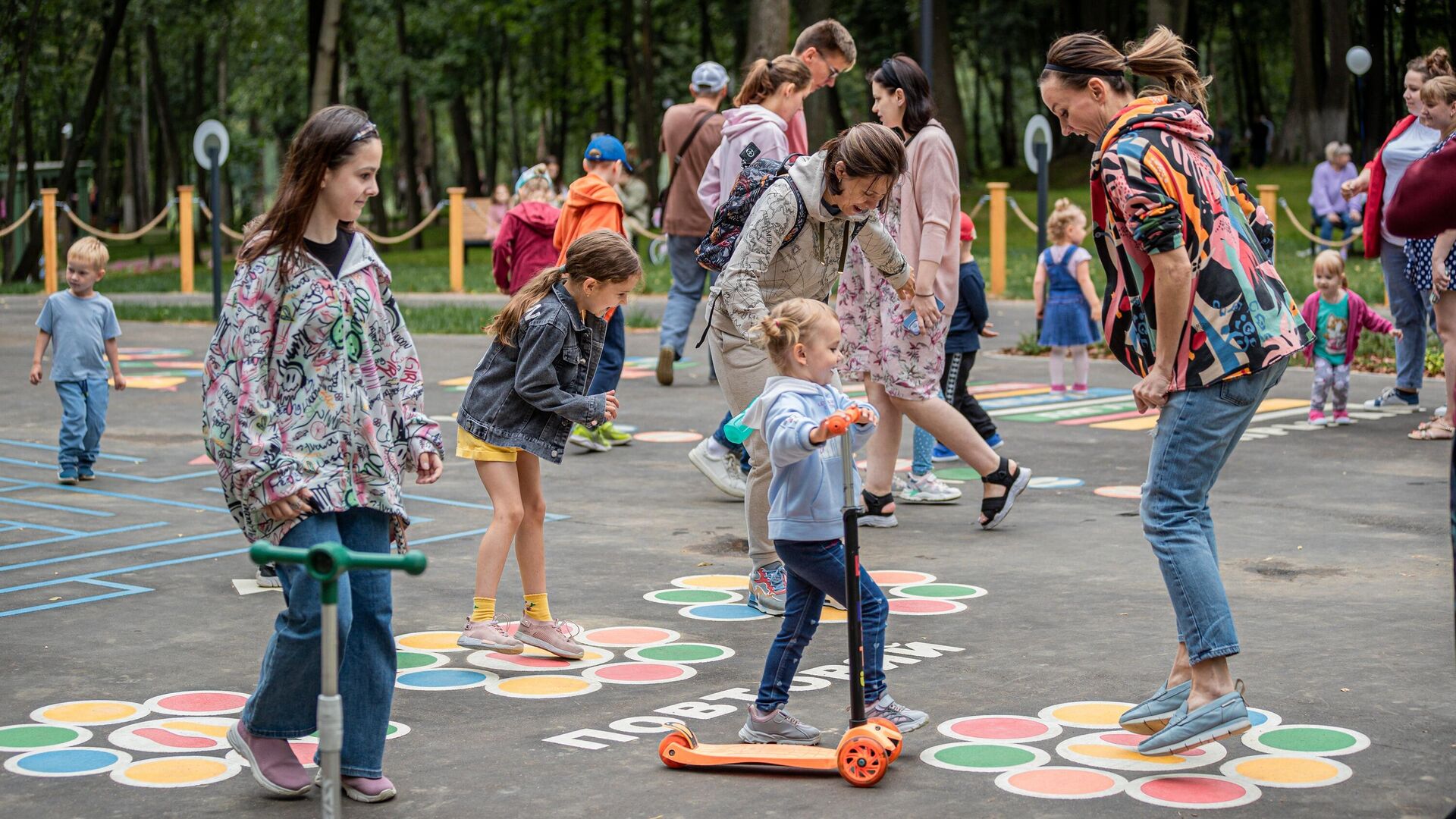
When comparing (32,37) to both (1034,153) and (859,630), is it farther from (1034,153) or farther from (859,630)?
(859,630)

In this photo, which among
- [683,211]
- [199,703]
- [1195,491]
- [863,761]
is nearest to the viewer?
[863,761]

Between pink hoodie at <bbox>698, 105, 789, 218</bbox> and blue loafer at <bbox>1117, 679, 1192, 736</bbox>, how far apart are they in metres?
3.35

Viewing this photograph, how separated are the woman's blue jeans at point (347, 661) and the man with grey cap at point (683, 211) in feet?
26.9

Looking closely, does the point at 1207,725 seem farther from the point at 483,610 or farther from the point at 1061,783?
the point at 483,610

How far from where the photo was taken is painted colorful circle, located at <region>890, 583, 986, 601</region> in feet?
21.4

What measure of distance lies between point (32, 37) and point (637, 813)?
29.6 metres

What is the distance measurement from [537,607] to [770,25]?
19.8 meters

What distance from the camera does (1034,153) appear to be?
19.0 meters

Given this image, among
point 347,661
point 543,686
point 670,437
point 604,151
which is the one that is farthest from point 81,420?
point 347,661

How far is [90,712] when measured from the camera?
503 cm

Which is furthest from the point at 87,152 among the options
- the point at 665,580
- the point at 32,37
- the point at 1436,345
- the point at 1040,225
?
the point at 665,580

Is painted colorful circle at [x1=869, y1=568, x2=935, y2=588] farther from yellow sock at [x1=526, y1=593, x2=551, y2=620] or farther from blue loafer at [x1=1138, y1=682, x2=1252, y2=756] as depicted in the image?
blue loafer at [x1=1138, y1=682, x2=1252, y2=756]

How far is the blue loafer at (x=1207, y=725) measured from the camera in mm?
4418

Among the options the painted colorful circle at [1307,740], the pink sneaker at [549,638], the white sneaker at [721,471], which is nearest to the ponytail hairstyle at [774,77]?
the white sneaker at [721,471]
